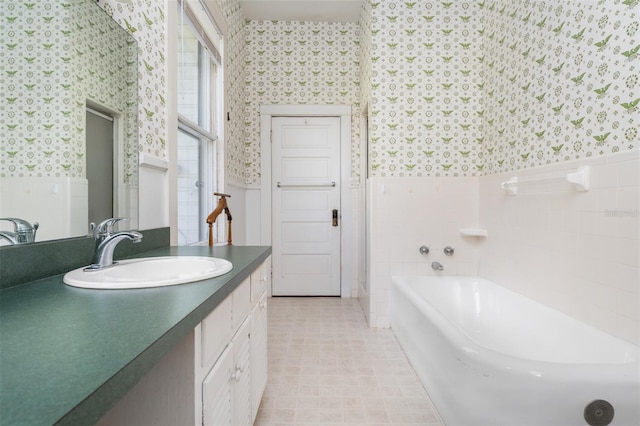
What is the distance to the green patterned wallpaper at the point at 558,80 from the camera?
1442 mm

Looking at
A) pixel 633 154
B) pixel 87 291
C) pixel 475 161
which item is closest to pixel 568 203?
pixel 633 154

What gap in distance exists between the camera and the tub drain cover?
42.6 inches

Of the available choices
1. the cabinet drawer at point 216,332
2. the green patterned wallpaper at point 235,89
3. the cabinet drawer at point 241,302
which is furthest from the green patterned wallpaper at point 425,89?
the cabinet drawer at point 216,332

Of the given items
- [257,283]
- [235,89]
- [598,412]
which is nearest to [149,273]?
[257,283]

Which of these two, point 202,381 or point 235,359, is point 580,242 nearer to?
point 235,359

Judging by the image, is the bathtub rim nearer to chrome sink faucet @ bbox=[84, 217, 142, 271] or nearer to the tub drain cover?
the tub drain cover

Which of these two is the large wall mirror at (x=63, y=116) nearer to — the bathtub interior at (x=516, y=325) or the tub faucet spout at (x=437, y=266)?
the bathtub interior at (x=516, y=325)

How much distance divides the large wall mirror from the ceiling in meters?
2.35

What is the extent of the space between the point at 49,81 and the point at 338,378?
6.27ft

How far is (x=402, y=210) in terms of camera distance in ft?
9.21

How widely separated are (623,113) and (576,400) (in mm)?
1195

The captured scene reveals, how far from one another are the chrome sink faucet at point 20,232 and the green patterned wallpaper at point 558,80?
7.13 ft

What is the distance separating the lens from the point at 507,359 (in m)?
1.20

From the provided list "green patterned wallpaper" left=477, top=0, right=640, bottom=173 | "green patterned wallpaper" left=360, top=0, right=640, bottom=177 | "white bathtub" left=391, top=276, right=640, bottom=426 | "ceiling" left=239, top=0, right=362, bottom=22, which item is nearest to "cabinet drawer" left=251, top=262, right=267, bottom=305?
"white bathtub" left=391, top=276, right=640, bottom=426
